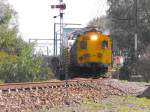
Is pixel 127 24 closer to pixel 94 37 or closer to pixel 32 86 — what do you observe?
pixel 94 37

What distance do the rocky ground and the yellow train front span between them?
10217 millimetres

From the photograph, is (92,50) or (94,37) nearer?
(94,37)

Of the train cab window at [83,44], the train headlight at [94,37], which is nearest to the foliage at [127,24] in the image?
the train headlight at [94,37]

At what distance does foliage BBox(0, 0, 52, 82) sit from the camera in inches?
1268

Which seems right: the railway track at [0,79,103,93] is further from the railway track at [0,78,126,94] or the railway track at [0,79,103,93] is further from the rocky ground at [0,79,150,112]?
the rocky ground at [0,79,150,112]

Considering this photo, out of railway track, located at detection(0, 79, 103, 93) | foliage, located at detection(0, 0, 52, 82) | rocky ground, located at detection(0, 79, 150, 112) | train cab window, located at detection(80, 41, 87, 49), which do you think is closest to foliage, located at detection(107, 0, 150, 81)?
foliage, located at detection(0, 0, 52, 82)

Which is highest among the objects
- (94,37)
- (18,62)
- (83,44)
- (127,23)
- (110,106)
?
(127,23)

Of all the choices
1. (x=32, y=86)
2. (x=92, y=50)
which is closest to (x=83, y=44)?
(x=92, y=50)

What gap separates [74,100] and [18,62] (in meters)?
15.2

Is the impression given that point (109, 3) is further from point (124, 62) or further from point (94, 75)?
point (94, 75)

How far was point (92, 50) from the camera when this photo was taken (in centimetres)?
3497

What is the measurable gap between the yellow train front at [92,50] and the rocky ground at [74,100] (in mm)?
10217

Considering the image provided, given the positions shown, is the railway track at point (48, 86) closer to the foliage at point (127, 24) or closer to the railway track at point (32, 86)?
the railway track at point (32, 86)

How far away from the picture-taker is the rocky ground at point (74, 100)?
644 inches
